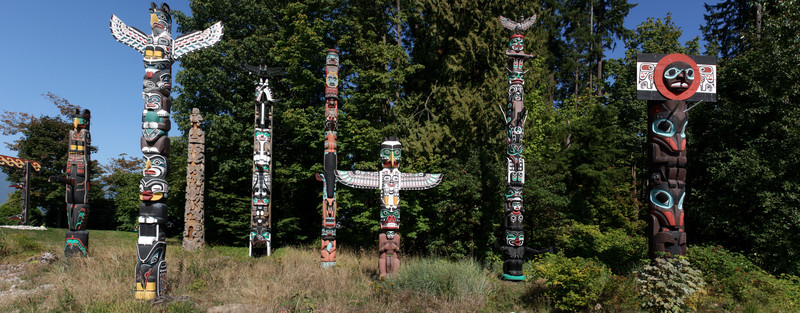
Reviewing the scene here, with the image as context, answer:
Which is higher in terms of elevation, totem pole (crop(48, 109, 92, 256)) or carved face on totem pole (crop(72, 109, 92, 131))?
carved face on totem pole (crop(72, 109, 92, 131))

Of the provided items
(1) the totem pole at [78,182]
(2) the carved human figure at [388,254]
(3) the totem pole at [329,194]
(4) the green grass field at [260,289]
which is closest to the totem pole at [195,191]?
(1) the totem pole at [78,182]

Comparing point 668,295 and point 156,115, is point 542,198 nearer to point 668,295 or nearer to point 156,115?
point 668,295

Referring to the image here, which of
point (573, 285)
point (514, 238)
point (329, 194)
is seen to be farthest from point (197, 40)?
point (514, 238)

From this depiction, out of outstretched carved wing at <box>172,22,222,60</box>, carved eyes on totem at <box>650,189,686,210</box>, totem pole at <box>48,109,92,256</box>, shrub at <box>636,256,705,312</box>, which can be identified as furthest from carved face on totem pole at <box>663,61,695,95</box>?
totem pole at <box>48,109,92,256</box>

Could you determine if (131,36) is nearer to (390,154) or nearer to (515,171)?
(390,154)

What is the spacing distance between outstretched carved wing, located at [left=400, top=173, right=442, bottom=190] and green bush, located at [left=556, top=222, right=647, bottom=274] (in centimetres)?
490

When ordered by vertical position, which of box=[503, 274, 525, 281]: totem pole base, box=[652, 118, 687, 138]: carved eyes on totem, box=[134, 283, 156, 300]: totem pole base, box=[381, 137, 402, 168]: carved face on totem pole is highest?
box=[652, 118, 687, 138]: carved eyes on totem

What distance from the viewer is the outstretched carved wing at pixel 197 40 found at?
7129 mm

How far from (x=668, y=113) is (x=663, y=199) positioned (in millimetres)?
1793

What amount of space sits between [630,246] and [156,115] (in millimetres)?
11652

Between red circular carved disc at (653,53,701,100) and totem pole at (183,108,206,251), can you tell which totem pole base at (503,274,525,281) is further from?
totem pole at (183,108,206,251)

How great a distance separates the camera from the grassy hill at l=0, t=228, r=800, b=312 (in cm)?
662

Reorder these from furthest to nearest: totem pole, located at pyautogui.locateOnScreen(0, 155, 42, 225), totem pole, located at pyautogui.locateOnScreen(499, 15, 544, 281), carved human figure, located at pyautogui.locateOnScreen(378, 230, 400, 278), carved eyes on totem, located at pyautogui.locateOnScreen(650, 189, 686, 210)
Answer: totem pole, located at pyautogui.locateOnScreen(0, 155, 42, 225) < totem pole, located at pyautogui.locateOnScreen(499, 15, 544, 281) < carved human figure, located at pyautogui.locateOnScreen(378, 230, 400, 278) < carved eyes on totem, located at pyautogui.locateOnScreen(650, 189, 686, 210)

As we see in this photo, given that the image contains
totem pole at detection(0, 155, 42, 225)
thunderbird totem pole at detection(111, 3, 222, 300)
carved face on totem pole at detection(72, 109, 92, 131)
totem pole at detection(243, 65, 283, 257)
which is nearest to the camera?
thunderbird totem pole at detection(111, 3, 222, 300)
